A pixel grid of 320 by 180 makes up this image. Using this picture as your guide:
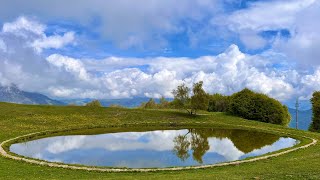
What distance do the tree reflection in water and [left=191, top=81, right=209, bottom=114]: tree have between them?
25.0 meters

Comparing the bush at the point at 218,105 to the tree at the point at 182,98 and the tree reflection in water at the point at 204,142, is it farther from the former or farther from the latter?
the tree reflection in water at the point at 204,142

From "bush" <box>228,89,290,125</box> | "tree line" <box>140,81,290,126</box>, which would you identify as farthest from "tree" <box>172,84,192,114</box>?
"bush" <box>228,89,290,125</box>

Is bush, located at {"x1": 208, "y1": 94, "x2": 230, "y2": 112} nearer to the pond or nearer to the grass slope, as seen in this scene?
the grass slope

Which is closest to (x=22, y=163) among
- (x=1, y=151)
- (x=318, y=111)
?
(x=1, y=151)

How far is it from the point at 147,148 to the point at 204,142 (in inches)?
515

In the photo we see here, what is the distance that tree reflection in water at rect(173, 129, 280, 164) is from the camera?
51.0 meters

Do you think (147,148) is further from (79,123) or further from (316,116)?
(316,116)

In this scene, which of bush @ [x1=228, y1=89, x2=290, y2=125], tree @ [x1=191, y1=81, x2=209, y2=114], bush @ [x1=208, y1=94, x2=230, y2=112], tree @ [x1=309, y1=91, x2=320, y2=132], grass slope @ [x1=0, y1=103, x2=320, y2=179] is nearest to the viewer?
grass slope @ [x1=0, y1=103, x2=320, y2=179]

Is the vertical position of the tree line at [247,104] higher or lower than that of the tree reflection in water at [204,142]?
higher

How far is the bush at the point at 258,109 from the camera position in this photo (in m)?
120

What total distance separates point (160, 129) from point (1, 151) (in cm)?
4496

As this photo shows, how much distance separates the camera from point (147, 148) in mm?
55500

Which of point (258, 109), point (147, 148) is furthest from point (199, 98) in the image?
point (147, 148)

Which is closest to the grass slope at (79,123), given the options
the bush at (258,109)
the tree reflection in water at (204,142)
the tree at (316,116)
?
the tree reflection in water at (204,142)
